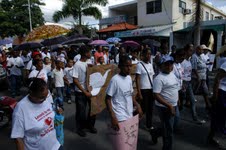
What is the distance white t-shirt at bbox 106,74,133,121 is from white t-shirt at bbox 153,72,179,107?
A: 0.58 metres

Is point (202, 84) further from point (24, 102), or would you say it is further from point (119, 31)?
point (119, 31)

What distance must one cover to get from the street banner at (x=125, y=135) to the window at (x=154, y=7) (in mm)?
22834

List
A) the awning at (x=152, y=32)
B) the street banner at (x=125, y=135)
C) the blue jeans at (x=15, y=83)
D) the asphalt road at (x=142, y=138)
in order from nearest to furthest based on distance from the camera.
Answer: the street banner at (x=125, y=135), the asphalt road at (x=142, y=138), the blue jeans at (x=15, y=83), the awning at (x=152, y=32)

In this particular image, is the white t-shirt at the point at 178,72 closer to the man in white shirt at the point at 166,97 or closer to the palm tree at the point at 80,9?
the man in white shirt at the point at 166,97

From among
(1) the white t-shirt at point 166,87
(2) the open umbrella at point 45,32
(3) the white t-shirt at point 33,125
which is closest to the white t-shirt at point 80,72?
(1) the white t-shirt at point 166,87

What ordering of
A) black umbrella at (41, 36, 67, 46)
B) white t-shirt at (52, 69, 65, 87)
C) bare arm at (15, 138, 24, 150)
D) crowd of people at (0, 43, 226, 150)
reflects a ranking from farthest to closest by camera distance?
black umbrella at (41, 36, 67, 46), white t-shirt at (52, 69, 65, 87), crowd of people at (0, 43, 226, 150), bare arm at (15, 138, 24, 150)

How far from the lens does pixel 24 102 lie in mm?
2717

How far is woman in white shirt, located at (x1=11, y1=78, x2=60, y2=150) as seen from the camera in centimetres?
264

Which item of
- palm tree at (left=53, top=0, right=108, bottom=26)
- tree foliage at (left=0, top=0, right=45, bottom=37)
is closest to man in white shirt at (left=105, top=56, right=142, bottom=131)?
palm tree at (left=53, top=0, right=108, bottom=26)

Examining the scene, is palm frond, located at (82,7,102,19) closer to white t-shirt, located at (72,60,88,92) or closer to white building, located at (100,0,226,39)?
white building, located at (100,0,226,39)

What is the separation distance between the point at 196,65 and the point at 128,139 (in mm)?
4053

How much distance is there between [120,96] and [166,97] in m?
0.90

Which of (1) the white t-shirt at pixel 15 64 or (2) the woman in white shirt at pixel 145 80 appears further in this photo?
(1) the white t-shirt at pixel 15 64

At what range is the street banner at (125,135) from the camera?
11.1 feet
